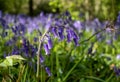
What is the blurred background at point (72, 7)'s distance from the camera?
37.4 ft

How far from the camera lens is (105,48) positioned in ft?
21.9

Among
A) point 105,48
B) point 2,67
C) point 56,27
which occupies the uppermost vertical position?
point 56,27

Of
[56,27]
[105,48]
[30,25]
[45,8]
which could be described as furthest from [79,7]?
[56,27]

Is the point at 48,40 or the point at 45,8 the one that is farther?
the point at 45,8

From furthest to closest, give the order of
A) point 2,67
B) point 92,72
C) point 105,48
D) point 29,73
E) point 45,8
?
point 45,8 → point 105,48 → point 92,72 → point 29,73 → point 2,67

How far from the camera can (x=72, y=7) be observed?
1130 centimetres

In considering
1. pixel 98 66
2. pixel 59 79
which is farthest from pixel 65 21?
pixel 59 79

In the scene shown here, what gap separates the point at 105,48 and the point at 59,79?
12.6ft

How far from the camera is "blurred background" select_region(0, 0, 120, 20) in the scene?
1141cm

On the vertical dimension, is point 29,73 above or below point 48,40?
below

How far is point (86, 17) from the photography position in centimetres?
1358

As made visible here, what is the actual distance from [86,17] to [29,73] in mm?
10863

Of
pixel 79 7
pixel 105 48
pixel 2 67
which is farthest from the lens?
pixel 79 7

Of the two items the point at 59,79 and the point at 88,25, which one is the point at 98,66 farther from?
the point at 88,25
